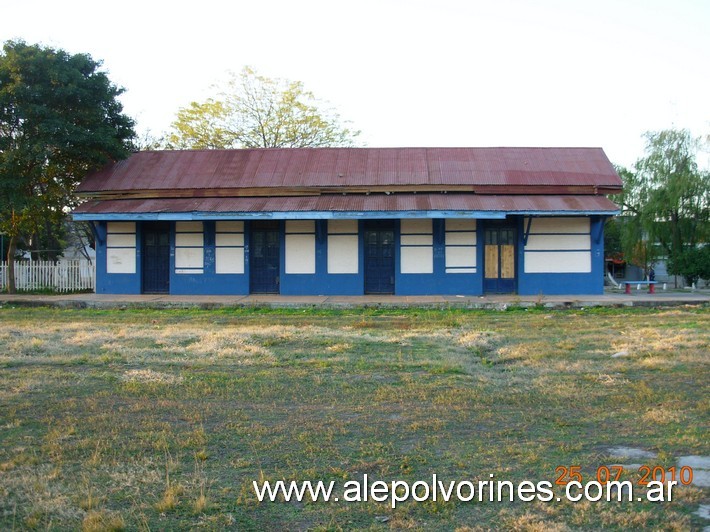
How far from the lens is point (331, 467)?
5062 millimetres

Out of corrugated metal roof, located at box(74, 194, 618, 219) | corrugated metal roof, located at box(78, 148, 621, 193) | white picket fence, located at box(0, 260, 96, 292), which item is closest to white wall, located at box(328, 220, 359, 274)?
corrugated metal roof, located at box(74, 194, 618, 219)

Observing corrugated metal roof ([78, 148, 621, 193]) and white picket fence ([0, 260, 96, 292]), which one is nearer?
corrugated metal roof ([78, 148, 621, 193])

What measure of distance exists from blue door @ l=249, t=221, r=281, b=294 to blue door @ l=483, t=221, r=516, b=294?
22.3ft

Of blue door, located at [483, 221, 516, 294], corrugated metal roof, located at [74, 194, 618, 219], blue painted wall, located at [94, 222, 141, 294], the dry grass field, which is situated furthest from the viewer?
blue painted wall, located at [94, 222, 141, 294]

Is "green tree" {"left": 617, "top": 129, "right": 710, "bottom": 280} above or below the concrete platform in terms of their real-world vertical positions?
above

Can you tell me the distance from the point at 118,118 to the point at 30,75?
11.0ft

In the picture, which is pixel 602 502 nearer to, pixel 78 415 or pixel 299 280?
pixel 78 415

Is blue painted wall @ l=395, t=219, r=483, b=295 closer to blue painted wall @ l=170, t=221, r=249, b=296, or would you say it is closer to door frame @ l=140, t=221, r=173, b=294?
blue painted wall @ l=170, t=221, r=249, b=296

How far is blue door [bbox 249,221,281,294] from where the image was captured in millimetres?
22281

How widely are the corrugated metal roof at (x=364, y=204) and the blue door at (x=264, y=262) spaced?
119 cm

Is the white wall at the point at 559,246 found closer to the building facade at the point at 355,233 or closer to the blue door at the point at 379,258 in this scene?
the building facade at the point at 355,233

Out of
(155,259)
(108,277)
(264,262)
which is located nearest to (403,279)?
(264,262)

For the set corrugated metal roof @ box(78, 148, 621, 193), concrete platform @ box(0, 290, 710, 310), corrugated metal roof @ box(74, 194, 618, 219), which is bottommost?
concrete platform @ box(0, 290, 710, 310)

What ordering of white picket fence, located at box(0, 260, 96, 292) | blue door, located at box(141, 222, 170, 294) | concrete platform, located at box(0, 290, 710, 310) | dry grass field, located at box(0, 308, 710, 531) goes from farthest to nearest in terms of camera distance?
white picket fence, located at box(0, 260, 96, 292) → blue door, located at box(141, 222, 170, 294) → concrete platform, located at box(0, 290, 710, 310) → dry grass field, located at box(0, 308, 710, 531)
